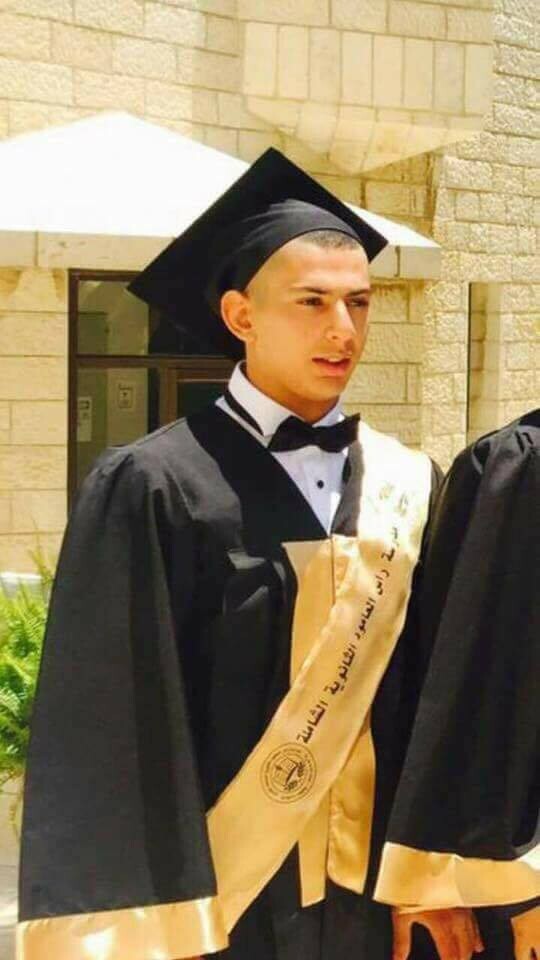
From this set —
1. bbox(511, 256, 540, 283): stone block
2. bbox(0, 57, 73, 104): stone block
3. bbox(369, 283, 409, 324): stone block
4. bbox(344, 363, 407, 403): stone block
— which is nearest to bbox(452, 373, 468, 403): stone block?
bbox(344, 363, 407, 403): stone block

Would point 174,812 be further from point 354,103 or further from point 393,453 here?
point 354,103

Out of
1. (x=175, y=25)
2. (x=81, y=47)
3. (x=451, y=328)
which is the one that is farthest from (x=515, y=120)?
(x=81, y=47)

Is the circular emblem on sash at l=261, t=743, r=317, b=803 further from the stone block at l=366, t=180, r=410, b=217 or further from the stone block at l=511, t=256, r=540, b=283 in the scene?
the stone block at l=511, t=256, r=540, b=283

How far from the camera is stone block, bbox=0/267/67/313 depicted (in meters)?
6.69

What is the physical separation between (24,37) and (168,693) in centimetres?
509

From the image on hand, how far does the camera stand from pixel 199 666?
219cm

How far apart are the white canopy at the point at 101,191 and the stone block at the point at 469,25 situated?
181 centimetres

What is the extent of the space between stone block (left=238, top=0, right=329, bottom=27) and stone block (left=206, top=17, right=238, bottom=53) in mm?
67

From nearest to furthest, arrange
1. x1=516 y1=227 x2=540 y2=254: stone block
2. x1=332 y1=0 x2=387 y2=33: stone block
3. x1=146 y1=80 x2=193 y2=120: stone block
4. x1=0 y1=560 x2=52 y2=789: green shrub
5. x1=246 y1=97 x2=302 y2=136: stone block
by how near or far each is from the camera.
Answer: x1=0 y1=560 x2=52 y2=789: green shrub < x1=146 y1=80 x2=193 y2=120: stone block < x1=246 y1=97 x2=302 y2=136: stone block < x1=332 y1=0 x2=387 y2=33: stone block < x1=516 y1=227 x2=540 y2=254: stone block

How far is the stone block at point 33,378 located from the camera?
676 centimetres

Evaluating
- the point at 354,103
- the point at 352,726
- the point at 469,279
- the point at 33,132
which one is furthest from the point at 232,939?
the point at 469,279

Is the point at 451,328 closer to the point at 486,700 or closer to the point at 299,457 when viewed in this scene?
the point at 299,457

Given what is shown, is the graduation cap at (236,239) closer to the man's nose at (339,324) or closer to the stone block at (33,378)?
the man's nose at (339,324)

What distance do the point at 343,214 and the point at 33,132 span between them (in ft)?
14.8
